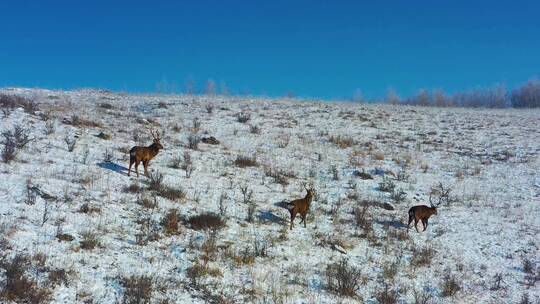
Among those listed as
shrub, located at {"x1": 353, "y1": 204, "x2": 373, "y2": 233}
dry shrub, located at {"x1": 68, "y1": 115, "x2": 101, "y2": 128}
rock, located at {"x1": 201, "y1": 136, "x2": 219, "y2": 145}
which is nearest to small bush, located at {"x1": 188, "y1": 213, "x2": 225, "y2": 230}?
shrub, located at {"x1": 353, "y1": 204, "x2": 373, "y2": 233}

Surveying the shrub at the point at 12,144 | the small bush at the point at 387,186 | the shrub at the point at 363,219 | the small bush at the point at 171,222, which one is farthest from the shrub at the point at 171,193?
the small bush at the point at 387,186

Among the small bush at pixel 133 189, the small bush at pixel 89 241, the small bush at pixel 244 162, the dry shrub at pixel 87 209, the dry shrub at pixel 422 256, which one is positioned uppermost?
the small bush at pixel 244 162

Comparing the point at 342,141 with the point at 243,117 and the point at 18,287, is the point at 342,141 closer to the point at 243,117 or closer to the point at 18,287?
the point at 243,117

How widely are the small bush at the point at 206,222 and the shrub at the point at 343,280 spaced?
2366 millimetres

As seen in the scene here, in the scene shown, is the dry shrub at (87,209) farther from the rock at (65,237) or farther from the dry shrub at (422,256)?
the dry shrub at (422,256)

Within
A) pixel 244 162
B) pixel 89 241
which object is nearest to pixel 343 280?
pixel 89 241

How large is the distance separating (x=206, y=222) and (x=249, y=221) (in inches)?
40.5

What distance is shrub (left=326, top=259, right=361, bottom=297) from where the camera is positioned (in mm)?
7504

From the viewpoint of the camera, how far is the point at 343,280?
24.9 feet

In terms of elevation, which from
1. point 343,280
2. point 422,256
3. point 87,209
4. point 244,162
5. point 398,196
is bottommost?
point 343,280

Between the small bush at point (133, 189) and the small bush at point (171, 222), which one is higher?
the small bush at point (133, 189)

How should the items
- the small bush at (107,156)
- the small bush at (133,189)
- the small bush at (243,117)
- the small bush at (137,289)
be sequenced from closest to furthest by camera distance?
the small bush at (137,289)
the small bush at (133,189)
the small bush at (107,156)
the small bush at (243,117)

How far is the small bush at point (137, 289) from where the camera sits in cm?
627

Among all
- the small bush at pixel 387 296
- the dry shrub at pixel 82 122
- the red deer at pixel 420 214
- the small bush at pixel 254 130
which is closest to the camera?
the small bush at pixel 387 296
